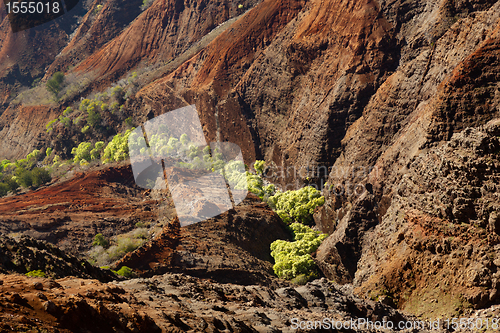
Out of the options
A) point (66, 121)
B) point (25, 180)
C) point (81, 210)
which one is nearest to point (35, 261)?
point (81, 210)

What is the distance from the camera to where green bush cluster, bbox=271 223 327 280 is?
1869 cm

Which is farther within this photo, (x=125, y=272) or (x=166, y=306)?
(x=125, y=272)

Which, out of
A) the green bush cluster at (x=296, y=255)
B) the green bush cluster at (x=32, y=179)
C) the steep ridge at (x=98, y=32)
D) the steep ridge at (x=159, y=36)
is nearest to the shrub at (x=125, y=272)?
the green bush cluster at (x=296, y=255)

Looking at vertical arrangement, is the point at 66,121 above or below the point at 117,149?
above

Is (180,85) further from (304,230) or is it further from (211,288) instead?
(211,288)

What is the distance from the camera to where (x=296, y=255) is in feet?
64.8

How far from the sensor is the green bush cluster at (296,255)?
18.7m

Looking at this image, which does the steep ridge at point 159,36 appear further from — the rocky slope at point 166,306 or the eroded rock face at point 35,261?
the rocky slope at point 166,306

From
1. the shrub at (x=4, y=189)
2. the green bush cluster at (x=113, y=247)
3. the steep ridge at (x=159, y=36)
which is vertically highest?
the steep ridge at (x=159, y=36)

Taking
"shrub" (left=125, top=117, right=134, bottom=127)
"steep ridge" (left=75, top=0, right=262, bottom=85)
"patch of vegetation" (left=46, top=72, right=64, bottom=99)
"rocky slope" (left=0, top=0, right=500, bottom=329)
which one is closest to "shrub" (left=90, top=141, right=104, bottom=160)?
"shrub" (left=125, top=117, right=134, bottom=127)

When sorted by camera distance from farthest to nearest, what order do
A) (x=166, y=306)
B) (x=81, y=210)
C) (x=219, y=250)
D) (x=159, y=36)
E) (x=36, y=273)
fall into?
(x=159, y=36)
(x=81, y=210)
(x=219, y=250)
(x=36, y=273)
(x=166, y=306)

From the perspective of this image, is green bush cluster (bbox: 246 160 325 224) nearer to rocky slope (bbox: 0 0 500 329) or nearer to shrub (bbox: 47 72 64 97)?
rocky slope (bbox: 0 0 500 329)

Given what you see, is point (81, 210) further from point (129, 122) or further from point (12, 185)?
point (129, 122)

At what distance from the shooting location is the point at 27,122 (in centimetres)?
5597
